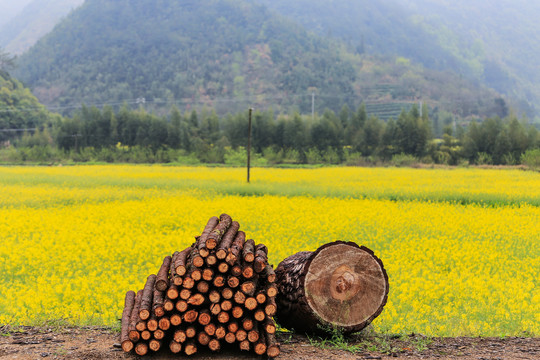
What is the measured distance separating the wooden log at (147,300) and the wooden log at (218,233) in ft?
3.04

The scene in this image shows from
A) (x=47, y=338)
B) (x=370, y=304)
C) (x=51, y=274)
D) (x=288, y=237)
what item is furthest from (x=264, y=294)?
(x=288, y=237)

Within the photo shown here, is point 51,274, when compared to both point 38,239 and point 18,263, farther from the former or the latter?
point 38,239

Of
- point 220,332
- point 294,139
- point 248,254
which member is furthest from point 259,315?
point 294,139

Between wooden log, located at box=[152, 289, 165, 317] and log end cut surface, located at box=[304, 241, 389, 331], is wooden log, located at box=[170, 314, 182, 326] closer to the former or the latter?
wooden log, located at box=[152, 289, 165, 317]

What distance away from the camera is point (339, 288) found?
7164 mm

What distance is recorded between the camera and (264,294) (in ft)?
21.6

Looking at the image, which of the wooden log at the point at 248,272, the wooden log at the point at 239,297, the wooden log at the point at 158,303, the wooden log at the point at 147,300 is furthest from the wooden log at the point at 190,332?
the wooden log at the point at 248,272

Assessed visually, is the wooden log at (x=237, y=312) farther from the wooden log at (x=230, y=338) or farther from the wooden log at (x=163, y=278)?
the wooden log at (x=163, y=278)

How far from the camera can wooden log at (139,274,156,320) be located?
21.1ft

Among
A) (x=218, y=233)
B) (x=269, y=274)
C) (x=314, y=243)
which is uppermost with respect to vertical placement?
(x=218, y=233)

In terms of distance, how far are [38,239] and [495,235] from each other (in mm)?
11962

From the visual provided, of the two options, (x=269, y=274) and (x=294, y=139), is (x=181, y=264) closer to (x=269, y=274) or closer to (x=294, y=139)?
(x=269, y=274)

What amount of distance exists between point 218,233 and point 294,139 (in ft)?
198

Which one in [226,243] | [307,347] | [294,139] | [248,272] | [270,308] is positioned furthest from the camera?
[294,139]
